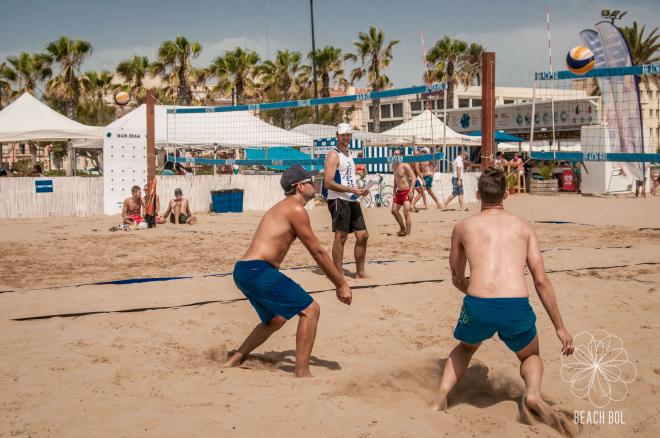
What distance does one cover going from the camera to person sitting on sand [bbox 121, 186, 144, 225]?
14055mm

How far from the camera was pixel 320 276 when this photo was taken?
7.58m

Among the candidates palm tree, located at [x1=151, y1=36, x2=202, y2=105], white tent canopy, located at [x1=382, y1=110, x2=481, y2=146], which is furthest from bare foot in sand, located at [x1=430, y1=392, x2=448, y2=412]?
palm tree, located at [x1=151, y1=36, x2=202, y2=105]

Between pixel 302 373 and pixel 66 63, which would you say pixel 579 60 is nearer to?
pixel 302 373

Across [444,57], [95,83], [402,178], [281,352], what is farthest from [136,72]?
[281,352]

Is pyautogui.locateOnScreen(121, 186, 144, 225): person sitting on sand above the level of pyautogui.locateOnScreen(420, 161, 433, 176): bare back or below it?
below

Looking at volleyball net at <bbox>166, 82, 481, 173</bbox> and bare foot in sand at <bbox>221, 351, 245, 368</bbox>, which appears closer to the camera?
bare foot in sand at <bbox>221, 351, 245, 368</bbox>

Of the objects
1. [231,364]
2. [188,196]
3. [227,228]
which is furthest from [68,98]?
[231,364]

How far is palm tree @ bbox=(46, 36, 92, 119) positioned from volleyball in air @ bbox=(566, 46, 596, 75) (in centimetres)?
3537

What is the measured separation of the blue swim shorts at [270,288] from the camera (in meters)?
4.29

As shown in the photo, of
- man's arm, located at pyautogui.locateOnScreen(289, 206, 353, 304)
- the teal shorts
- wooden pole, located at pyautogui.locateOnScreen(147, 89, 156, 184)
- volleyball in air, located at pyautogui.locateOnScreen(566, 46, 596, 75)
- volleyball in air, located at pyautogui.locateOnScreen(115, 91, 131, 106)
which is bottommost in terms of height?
the teal shorts

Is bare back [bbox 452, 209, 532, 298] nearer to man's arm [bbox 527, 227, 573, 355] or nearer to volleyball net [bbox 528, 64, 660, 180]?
man's arm [bbox 527, 227, 573, 355]

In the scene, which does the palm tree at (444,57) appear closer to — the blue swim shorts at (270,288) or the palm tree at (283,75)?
the palm tree at (283,75)

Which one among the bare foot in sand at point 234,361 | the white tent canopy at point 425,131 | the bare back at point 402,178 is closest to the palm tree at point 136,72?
the white tent canopy at point 425,131

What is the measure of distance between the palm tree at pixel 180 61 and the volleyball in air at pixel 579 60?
1283 inches
